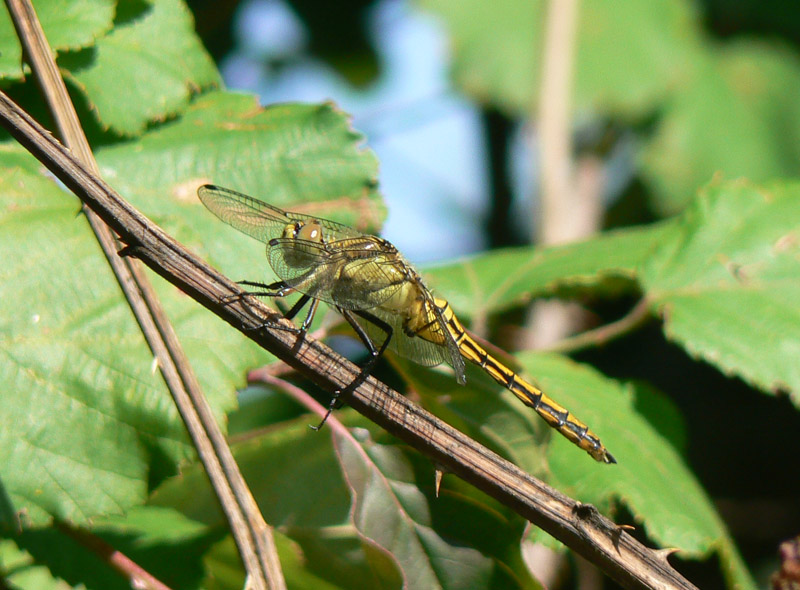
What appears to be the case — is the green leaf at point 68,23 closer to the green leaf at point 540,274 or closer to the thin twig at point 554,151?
the green leaf at point 540,274

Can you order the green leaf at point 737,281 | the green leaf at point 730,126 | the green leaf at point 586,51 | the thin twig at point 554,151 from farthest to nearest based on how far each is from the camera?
the green leaf at point 730,126 < the green leaf at point 586,51 < the thin twig at point 554,151 < the green leaf at point 737,281

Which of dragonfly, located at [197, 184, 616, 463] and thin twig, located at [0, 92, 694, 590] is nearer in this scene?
thin twig, located at [0, 92, 694, 590]

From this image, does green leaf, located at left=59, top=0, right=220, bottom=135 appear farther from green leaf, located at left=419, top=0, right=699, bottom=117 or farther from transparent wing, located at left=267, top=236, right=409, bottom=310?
green leaf, located at left=419, top=0, right=699, bottom=117

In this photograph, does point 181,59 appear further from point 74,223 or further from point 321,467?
point 321,467

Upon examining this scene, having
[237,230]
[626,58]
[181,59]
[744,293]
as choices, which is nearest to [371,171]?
[237,230]

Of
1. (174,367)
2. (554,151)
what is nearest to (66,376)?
(174,367)

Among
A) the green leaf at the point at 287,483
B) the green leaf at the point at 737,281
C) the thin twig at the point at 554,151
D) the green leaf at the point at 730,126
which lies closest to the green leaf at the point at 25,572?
the green leaf at the point at 287,483

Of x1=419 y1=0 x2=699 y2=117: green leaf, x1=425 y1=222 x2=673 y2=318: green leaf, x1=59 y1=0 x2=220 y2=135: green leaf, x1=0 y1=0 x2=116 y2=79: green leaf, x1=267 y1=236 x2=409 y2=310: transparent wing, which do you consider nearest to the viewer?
x1=0 y1=0 x2=116 y2=79: green leaf

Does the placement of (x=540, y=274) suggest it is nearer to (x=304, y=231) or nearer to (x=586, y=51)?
(x=304, y=231)

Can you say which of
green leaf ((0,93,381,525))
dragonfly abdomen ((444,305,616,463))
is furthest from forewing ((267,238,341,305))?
dragonfly abdomen ((444,305,616,463))
